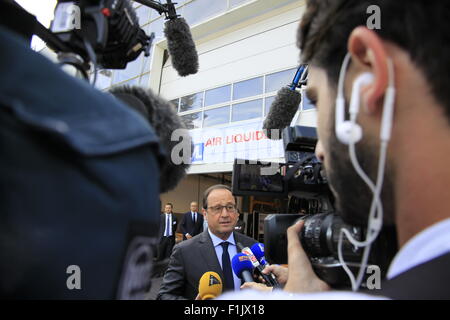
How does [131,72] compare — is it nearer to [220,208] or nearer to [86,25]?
[220,208]

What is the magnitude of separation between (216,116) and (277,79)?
179cm

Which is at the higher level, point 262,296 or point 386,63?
point 386,63

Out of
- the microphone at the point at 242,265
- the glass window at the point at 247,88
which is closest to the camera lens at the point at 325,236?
the microphone at the point at 242,265

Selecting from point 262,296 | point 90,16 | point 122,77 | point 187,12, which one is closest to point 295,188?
point 262,296

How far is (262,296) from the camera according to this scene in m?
0.45

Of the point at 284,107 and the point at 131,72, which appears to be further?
the point at 131,72

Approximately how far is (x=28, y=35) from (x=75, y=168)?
1.24 feet

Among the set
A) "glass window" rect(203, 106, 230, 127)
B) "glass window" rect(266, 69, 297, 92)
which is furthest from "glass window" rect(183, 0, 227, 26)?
"glass window" rect(203, 106, 230, 127)

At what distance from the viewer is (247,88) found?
698cm

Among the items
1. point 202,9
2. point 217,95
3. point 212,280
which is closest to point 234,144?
point 217,95

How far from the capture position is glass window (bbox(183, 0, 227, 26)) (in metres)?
7.74

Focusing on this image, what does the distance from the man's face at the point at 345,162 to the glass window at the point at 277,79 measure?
5.87 meters

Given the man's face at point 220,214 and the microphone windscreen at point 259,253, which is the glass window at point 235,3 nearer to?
the man's face at point 220,214

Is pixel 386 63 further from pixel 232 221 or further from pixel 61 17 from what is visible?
pixel 232 221
